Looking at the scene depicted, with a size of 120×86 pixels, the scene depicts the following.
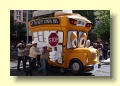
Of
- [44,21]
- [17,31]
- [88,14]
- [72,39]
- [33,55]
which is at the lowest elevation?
[33,55]

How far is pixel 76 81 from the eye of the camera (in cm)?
646

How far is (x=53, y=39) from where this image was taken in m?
6.48

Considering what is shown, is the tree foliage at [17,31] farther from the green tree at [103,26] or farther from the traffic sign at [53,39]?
the green tree at [103,26]

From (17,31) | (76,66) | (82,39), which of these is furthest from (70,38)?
(17,31)

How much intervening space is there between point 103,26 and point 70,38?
70 centimetres

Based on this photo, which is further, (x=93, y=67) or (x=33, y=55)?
(x=33, y=55)

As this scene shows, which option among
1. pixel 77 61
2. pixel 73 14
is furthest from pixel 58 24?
pixel 77 61

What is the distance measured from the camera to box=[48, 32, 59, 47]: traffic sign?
647 cm

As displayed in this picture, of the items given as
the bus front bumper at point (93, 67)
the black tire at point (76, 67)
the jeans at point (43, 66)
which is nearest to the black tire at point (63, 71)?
the black tire at point (76, 67)

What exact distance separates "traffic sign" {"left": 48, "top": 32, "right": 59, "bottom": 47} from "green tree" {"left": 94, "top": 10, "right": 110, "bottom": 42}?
2.65ft

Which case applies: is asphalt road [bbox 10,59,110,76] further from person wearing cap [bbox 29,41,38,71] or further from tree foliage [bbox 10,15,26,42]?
tree foliage [bbox 10,15,26,42]

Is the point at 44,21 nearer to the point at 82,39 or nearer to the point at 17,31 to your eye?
the point at 17,31

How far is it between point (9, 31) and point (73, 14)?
1320 mm
